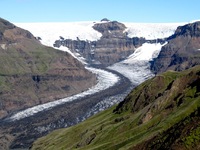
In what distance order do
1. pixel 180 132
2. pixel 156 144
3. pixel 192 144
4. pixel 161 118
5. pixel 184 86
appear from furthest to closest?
pixel 184 86
pixel 161 118
pixel 156 144
pixel 180 132
pixel 192 144

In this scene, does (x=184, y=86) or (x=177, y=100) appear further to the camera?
(x=184, y=86)

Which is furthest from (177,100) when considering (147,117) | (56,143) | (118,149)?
(56,143)

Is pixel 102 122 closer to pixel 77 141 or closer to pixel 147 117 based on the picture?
pixel 77 141

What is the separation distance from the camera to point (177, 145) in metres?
87.9

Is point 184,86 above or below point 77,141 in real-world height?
above

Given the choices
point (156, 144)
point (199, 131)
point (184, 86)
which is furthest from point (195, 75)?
point (199, 131)

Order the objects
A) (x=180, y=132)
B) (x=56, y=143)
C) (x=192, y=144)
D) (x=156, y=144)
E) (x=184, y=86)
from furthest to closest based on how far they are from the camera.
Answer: (x=56, y=143)
(x=184, y=86)
(x=156, y=144)
(x=180, y=132)
(x=192, y=144)

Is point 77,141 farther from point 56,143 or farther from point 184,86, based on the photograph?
point 184,86

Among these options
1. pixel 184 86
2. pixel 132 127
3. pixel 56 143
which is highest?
pixel 184 86

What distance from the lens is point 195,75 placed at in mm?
176000

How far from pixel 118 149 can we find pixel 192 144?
146 ft

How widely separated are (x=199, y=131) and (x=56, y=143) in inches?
4328

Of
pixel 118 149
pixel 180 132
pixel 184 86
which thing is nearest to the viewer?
pixel 180 132

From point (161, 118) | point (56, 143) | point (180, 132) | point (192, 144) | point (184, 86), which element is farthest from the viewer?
point (56, 143)
